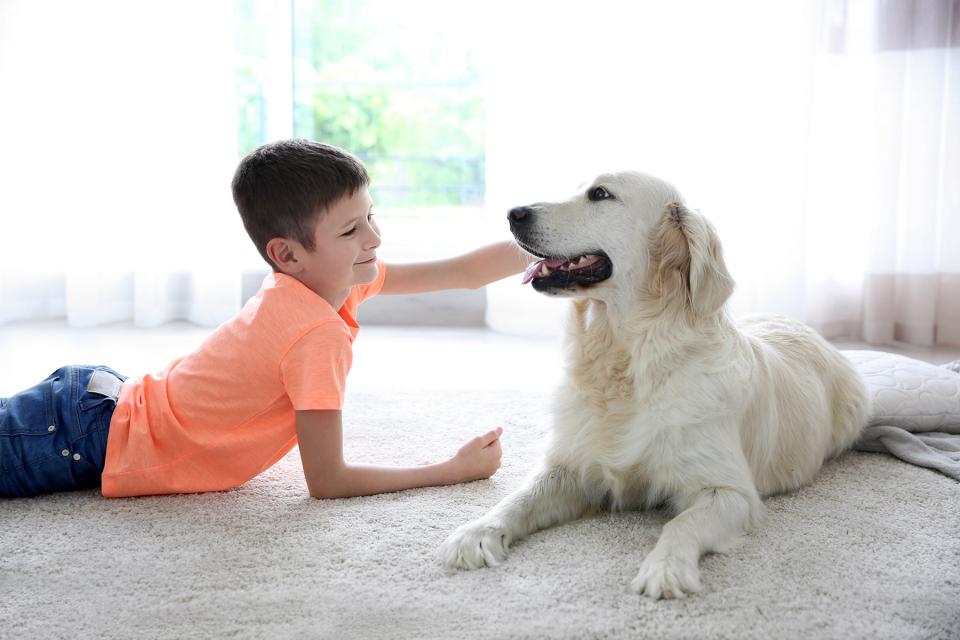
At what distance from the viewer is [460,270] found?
2.12 metres

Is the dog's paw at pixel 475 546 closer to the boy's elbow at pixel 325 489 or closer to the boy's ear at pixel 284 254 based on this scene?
the boy's elbow at pixel 325 489

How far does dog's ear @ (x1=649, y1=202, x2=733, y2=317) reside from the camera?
1625mm

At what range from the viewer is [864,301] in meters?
3.49

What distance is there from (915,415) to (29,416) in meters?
1.95

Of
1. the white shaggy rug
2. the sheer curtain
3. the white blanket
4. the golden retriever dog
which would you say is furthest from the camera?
the sheer curtain

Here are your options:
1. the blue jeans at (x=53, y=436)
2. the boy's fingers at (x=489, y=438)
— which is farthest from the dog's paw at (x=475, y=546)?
the blue jeans at (x=53, y=436)

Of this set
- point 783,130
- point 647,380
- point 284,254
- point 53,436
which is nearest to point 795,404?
point 647,380

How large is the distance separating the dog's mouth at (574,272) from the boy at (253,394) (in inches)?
13.7

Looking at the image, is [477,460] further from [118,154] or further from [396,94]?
[396,94]

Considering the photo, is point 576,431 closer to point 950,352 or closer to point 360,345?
point 360,345

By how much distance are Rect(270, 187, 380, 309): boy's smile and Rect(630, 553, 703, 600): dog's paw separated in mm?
801

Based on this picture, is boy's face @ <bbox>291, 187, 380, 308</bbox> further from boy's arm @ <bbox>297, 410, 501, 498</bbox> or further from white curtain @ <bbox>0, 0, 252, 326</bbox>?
white curtain @ <bbox>0, 0, 252, 326</bbox>

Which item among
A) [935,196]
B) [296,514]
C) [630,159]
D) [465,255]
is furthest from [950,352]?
[296,514]

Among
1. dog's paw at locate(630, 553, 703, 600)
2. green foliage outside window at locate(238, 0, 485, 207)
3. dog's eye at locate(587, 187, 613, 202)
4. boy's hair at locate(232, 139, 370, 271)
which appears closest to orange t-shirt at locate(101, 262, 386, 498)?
boy's hair at locate(232, 139, 370, 271)
